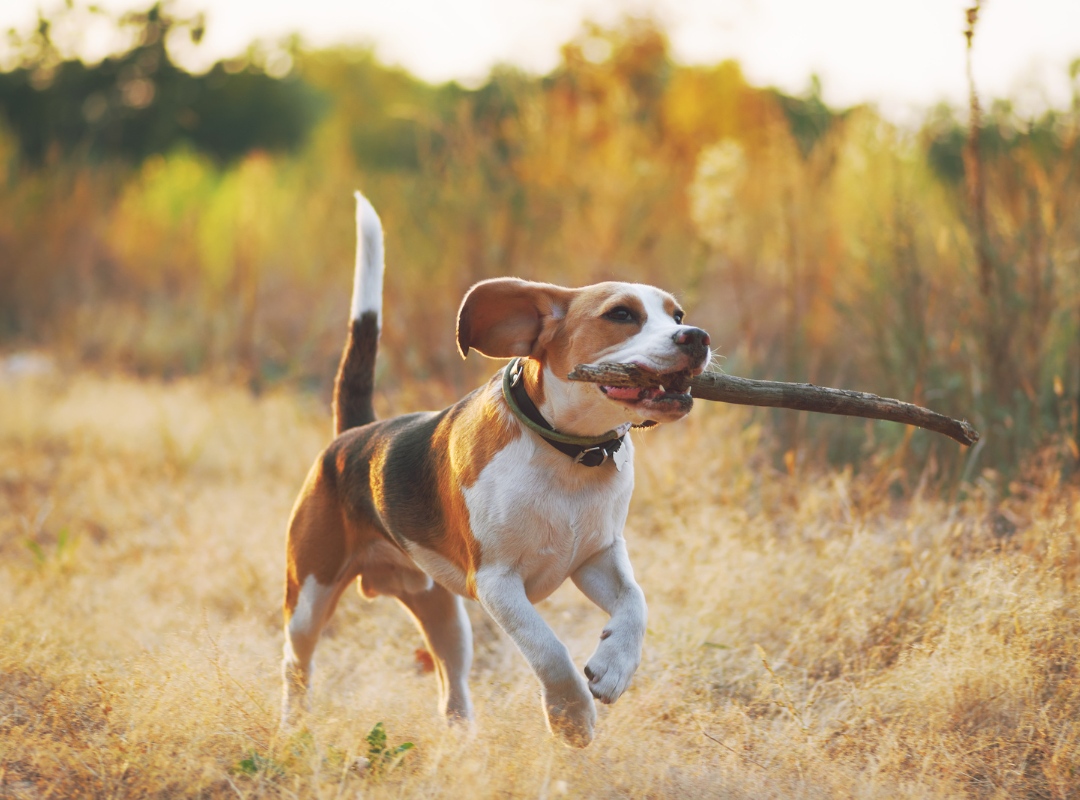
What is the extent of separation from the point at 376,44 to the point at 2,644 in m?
36.5

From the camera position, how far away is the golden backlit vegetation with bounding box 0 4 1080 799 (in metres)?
3.25

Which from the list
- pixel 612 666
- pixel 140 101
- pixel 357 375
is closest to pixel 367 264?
pixel 357 375

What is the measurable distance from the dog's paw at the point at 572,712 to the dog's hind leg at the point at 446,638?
0.92 meters

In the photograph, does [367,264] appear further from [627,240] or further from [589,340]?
[627,240]

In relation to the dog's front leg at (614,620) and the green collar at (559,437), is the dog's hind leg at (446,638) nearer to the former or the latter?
the dog's front leg at (614,620)

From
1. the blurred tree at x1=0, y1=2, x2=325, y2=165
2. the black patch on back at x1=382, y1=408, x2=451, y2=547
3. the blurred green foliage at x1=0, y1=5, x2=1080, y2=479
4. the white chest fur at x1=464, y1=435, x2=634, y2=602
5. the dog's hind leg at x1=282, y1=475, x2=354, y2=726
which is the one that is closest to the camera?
the white chest fur at x1=464, y1=435, x2=634, y2=602

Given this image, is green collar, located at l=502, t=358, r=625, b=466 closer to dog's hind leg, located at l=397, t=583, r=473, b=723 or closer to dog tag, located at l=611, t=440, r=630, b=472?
dog tag, located at l=611, t=440, r=630, b=472

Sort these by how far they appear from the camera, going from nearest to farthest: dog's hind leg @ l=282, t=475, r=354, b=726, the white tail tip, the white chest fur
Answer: the white chest fur < dog's hind leg @ l=282, t=475, r=354, b=726 < the white tail tip

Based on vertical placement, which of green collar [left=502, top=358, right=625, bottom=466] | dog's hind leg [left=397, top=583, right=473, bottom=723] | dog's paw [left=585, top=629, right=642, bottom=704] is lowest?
dog's hind leg [left=397, top=583, right=473, bottom=723]

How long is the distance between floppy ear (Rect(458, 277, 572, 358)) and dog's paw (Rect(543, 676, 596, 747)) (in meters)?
1.04

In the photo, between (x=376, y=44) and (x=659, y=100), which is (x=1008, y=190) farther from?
(x=376, y=44)

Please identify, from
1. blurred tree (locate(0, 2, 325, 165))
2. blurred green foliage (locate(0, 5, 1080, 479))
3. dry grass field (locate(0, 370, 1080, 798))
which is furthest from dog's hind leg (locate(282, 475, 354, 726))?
blurred tree (locate(0, 2, 325, 165))

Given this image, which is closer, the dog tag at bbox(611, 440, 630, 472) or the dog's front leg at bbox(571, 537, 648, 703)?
the dog's front leg at bbox(571, 537, 648, 703)

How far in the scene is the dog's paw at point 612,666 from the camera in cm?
298
